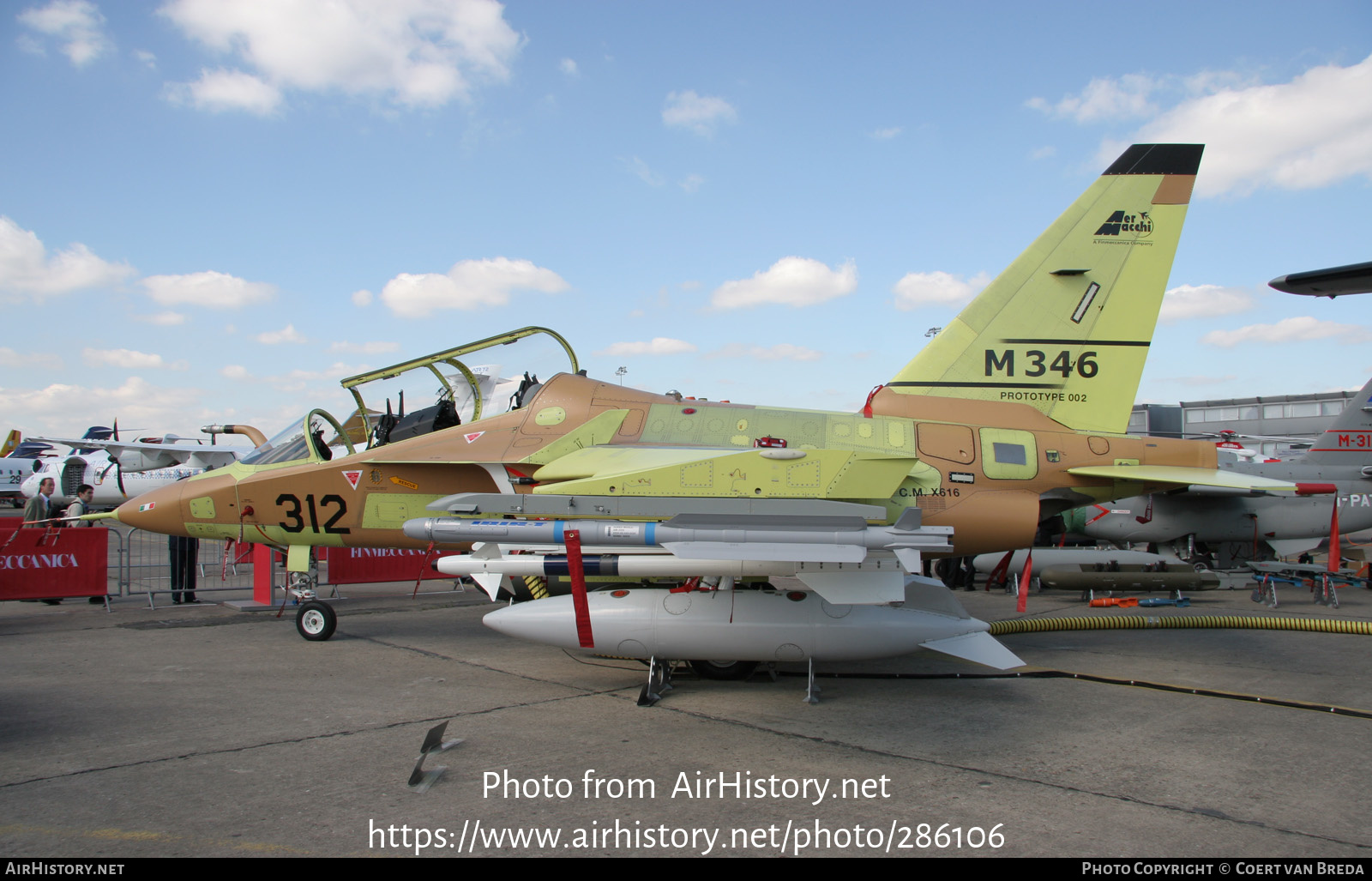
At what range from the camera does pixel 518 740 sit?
5.12 meters

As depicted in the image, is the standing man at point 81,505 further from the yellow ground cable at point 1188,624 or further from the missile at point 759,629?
the yellow ground cable at point 1188,624

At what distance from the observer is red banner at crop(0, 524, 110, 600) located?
10711mm

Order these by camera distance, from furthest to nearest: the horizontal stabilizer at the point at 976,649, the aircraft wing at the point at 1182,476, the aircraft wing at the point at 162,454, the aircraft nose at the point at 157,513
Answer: the aircraft wing at the point at 162,454 < the aircraft nose at the point at 157,513 < the aircraft wing at the point at 1182,476 < the horizontal stabilizer at the point at 976,649

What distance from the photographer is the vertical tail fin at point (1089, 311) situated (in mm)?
8141

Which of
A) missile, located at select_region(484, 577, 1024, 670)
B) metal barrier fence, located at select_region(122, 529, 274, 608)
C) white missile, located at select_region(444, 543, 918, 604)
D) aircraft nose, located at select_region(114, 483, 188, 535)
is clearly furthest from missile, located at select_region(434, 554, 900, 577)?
metal barrier fence, located at select_region(122, 529, 274, 608)

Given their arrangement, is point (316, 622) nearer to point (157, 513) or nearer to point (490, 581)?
point (157, 513)

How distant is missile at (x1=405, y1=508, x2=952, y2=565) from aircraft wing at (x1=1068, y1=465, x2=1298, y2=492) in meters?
2.52

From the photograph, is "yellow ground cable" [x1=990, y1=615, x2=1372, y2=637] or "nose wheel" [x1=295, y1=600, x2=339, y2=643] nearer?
"nose wheel" [x1=295, y1=600, x2=339, y2=643]

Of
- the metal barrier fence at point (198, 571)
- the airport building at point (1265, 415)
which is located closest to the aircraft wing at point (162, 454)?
the metal barrier fence at point (198, 571)

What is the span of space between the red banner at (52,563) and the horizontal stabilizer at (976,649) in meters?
11.1

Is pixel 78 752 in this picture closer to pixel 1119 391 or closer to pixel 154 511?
pixel 154 511

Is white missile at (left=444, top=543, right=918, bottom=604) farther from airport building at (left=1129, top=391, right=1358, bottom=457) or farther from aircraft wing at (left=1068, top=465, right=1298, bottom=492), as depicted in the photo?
airport building at (left=1129, top=391, right=1358, bottom=457)
